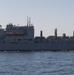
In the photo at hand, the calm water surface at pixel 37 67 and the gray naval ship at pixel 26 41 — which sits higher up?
the gray naval ship at pixel 26 41

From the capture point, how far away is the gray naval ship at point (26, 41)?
105 metres

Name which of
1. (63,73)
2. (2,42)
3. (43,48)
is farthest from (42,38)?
(63,73)

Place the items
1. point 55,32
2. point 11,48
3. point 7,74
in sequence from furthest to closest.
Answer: point 55,32 → point 11,48 → point 7,74

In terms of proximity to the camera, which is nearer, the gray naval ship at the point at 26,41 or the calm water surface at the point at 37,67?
the calm water surface at the point at 37,67

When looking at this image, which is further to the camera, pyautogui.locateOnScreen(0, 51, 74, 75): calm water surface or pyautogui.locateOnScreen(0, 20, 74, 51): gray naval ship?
pyautogui.locateOnScreen(0, 20, 74, 51): gray naval ship

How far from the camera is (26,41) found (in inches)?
4163

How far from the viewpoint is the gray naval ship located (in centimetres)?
10521

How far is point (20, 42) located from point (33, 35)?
392 centimetres

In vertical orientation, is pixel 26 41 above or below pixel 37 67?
above

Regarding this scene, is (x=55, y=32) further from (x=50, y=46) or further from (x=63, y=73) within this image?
(x=63, y=73)

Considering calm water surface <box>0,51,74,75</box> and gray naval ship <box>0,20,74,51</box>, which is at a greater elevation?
gray naval ship <box>0,20,74,51</box>

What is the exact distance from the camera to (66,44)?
108 metres

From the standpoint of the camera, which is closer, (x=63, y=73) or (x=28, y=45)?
Result: (x=63, y=73)

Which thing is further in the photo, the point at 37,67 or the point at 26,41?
the point at 26,41
